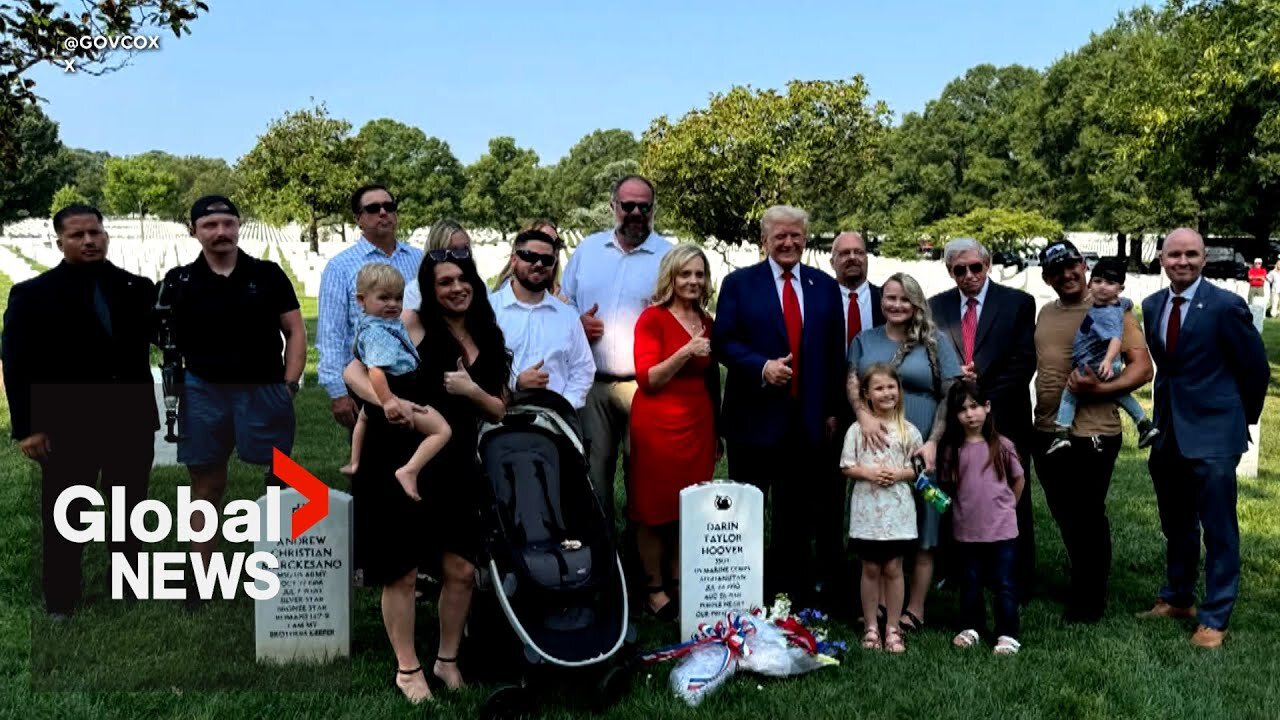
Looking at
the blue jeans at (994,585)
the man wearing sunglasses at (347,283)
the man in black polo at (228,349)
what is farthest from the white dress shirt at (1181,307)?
the man in black polo at (228,349)

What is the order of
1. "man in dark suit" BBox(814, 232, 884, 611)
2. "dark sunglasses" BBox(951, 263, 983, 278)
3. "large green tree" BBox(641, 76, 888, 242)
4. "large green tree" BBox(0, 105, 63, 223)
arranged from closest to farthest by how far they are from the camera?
"dark sunglasses" BBox(951, 263, 983, 278)
"man in dark suit" BBox(814, 232, 884, 611)
"large green tree" BBox(641, 76, 888, 242)
"large green tree" BBox(0, 105, 63, 223)

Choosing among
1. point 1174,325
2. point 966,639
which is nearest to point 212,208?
point 966,639

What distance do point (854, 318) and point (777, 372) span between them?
3.33 ft

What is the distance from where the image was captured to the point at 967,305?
19.7ft

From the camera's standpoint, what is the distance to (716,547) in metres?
5.50

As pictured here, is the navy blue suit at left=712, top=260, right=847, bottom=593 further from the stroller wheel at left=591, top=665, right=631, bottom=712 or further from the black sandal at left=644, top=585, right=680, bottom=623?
the stroller wheel at left=591, top=665, right=631, bottom=712

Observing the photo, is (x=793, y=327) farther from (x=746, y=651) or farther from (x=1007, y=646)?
(x=1007, y=646)

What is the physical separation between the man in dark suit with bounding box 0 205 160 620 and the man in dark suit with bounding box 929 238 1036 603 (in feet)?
14.8

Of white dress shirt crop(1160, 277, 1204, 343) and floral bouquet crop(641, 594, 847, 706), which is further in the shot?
white dress shirt crop(1160, 277, 1204, 343)

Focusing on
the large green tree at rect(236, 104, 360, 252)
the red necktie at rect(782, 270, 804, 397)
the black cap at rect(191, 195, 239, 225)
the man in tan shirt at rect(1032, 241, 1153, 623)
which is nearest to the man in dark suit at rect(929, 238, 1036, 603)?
the man in tan shirt at rect(1032, 241, 1153, 623)

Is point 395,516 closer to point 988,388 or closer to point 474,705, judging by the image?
point 474,705

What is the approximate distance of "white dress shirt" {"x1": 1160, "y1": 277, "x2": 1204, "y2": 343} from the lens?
219 inches

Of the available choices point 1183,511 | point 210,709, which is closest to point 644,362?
point 210,709

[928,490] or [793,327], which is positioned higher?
[793,327]
